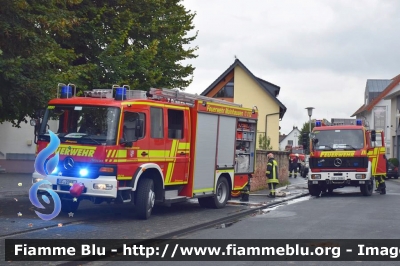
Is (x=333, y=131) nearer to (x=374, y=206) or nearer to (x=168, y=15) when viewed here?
(x=374, y=206)

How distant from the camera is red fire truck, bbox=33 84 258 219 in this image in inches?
513

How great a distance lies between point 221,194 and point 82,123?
18.1 feet

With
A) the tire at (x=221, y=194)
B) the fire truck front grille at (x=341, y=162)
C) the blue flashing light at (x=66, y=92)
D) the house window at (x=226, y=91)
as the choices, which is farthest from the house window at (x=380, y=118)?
the blue flashing light at (x=66, y=92)

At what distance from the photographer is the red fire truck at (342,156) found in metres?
22.7

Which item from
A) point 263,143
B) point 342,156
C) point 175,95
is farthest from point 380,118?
point 175,95

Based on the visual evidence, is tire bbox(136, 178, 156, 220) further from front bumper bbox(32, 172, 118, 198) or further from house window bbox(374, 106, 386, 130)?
house window bbox(374, 106, 386, 130)

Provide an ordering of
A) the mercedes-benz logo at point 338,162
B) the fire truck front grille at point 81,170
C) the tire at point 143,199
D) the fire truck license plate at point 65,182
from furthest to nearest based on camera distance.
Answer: the mercedes-benz logo at point 338,162
the tire at point 143,199
the fire truck license plate at point 65,182
the fire truck front grille at point 81,170

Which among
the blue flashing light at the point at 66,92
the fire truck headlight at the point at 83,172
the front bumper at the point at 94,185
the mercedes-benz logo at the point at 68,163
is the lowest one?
the front bumper at the point at 94,185

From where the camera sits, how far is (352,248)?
34.1 ft

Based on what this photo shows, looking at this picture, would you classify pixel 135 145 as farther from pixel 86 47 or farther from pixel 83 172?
pixel 86 47

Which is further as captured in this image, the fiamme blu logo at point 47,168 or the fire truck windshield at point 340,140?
the fire truck windshield at point 340,140

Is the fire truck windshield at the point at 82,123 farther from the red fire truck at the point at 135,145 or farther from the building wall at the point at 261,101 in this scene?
the building wall at the point at 261,101

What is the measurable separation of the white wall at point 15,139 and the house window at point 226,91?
20.2 m

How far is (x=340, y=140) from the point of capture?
75.9ft
